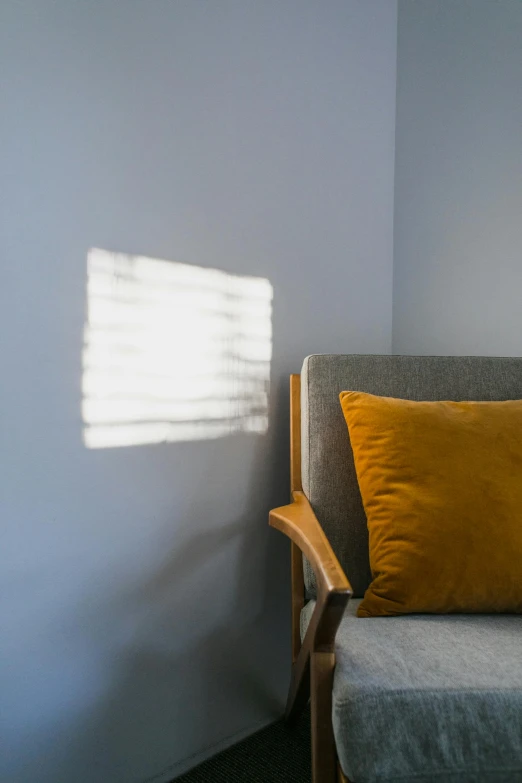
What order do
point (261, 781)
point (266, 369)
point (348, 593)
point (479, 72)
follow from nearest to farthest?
point (348, 593) → point (261, 781) → point (266, 369) → point (479, 72)

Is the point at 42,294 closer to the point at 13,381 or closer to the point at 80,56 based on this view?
the point at 13,381

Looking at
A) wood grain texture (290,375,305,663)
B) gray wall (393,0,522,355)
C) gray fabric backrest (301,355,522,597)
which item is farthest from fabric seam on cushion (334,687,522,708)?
gray wall (393,0,522,355)

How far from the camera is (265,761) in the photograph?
1469 mm

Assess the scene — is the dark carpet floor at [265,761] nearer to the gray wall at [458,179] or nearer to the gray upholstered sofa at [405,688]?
the gray upholstered sofa at [405,688]

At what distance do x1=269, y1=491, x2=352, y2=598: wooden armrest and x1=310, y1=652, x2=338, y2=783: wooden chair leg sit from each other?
11 centimetres

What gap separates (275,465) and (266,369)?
0.82 feet

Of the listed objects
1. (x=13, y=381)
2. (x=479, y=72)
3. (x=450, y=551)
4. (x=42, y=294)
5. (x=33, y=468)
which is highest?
(x=479, y=72)

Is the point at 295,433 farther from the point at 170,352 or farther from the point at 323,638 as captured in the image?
the point at 323,638

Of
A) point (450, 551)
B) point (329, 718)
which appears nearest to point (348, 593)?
point (329, 718)

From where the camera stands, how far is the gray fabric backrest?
1.40 metres

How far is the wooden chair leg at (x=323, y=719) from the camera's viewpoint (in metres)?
0.95

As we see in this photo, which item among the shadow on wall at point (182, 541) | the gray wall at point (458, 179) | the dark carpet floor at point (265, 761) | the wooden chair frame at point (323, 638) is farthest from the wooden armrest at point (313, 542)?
the gray wall at point (458, 179)

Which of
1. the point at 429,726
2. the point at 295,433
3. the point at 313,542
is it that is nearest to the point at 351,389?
the point at 295,433

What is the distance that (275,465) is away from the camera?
1654 millimetres
